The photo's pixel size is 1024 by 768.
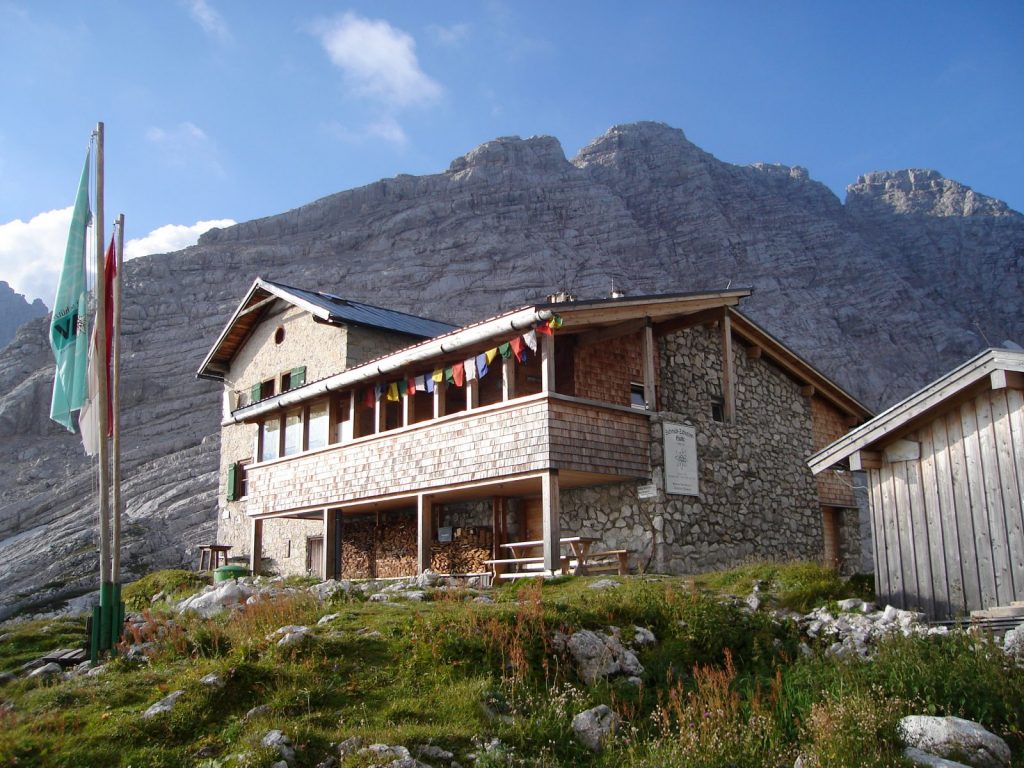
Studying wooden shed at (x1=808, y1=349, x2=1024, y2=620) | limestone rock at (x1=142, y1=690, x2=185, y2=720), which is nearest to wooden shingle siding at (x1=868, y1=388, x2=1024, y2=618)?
wooden shed at (x1=808, y1=349, x2=1024, y2=620)

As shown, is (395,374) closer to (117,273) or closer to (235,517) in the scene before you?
(117,273)

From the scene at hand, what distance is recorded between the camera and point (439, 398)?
19.2 meters

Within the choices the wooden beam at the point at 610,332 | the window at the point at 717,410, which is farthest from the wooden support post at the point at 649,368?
the window at the point at 717,410

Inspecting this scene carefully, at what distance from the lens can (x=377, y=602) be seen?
12.9m

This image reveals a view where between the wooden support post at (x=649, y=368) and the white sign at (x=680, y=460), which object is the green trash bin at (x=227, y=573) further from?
the wooden support post at (x=649, y=368)

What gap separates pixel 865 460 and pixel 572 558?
6867 millimetres

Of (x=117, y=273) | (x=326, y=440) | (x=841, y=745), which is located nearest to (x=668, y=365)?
(x=326, y=440)

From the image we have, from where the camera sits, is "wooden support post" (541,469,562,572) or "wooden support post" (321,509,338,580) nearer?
"wooden support post" (541,469,562,572)

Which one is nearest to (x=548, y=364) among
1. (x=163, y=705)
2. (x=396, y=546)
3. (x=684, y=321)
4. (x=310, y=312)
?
(x=684, y=321)

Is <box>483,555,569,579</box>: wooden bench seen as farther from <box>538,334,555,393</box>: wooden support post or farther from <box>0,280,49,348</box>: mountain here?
<box>0,280,49,348</box>: mountain

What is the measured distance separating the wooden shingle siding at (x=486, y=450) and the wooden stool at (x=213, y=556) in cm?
930

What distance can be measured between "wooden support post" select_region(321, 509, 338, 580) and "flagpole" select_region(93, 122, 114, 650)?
398 inches

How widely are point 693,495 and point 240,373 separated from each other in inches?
736

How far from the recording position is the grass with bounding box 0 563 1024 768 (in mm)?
7277
